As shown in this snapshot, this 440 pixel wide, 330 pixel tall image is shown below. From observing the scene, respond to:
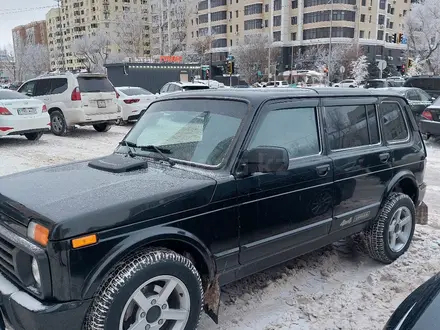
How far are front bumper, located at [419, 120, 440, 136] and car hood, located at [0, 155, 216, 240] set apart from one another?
33.3ft

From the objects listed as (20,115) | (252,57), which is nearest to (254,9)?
(252,57)

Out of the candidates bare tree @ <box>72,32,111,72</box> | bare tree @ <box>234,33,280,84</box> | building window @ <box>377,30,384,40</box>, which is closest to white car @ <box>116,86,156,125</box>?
bare tree @ <box>234,33,280,84</box>

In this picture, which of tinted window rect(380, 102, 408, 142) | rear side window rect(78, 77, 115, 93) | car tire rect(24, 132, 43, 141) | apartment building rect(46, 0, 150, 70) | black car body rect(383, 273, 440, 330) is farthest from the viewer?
apartment building rect(46, 0, 150, 70)

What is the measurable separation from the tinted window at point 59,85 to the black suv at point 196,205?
9.81 metres

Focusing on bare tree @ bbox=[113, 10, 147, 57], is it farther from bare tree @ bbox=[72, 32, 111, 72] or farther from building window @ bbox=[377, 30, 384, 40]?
building window @ bbox=[377, 30, 384, 40]

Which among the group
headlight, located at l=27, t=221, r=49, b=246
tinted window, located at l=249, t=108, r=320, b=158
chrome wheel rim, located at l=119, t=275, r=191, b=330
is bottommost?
chrome wheel rim, located at l=119, t=275, r=191, b=330

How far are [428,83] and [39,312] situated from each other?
20432 millimetres

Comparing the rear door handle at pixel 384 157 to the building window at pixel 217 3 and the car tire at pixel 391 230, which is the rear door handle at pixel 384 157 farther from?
the building window at pixel 217 3

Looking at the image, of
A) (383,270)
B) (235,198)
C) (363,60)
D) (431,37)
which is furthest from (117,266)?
(363,60)

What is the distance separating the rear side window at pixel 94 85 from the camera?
12.6 m

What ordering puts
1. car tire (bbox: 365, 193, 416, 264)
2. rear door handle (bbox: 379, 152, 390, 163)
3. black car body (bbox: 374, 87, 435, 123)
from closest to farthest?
1. rear door handle (bbox: 379, 152, 390, 163)
2. car tire (bbox: 365, 193, 416, 264)
3. black car body (bbox: 374, 87, 435, 123)

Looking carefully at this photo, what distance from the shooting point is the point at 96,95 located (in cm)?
1271

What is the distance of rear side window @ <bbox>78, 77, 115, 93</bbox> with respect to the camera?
1262 cm

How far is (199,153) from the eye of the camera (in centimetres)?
329
